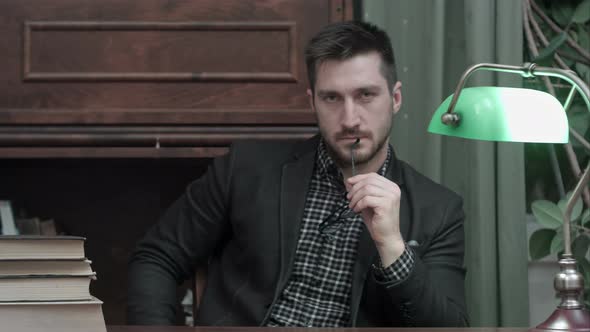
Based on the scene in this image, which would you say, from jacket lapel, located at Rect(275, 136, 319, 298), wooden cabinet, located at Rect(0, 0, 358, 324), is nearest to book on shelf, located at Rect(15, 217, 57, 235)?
wooden cabinet, located at Rect(0, 0, 358, 324)

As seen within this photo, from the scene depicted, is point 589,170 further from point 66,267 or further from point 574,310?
point 66,267

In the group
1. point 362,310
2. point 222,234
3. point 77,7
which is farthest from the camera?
point 77,7

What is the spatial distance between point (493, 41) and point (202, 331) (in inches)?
49.2

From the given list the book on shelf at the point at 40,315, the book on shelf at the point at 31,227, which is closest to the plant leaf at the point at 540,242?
the book on shelf at the point at 31,227

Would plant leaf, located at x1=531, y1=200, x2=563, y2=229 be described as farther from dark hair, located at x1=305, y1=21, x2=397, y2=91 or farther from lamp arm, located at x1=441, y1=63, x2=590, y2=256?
lamp arm, located at x1=441, y1=63, x2=590, y2=256

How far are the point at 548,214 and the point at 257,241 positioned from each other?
2.57ft

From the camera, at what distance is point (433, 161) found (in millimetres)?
2195

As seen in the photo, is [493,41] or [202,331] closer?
[202,331]

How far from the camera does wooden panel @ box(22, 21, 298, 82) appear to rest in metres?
2.08

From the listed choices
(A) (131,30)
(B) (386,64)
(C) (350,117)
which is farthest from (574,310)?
(A) (131,30)

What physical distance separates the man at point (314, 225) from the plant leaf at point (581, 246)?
0.49m

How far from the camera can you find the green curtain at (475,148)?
85.3 inches

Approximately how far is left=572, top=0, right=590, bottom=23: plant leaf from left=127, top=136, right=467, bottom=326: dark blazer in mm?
778

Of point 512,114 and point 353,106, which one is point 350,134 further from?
point 512,114
